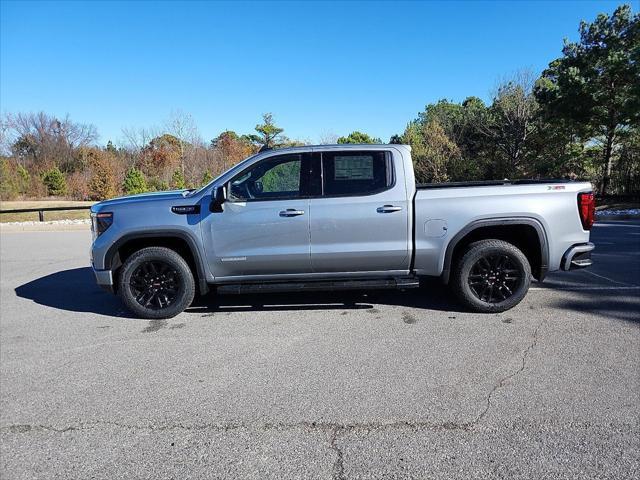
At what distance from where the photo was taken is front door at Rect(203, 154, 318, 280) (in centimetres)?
482

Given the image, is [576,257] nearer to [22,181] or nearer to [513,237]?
[513,237]

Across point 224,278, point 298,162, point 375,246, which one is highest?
point 298,162

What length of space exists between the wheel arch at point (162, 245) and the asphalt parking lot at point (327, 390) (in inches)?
24.4

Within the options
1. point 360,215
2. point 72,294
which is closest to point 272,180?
point 360,215

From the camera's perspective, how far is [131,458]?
103 inches

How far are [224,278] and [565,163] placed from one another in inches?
982

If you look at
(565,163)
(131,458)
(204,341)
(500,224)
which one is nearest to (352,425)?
(131,458)

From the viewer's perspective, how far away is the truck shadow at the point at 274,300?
17.8 feet

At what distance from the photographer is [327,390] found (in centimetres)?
334

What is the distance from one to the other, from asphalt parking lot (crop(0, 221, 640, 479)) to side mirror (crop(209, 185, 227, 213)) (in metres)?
1.35

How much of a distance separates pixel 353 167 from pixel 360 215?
2.07ft

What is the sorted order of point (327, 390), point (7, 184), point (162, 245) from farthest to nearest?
point (7, 184)
point (162, 245)
point (327, 390)

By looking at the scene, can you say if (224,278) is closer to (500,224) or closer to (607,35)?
(500,224)

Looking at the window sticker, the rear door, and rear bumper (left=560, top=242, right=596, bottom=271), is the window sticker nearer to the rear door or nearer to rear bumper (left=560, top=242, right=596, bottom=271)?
the rear door
